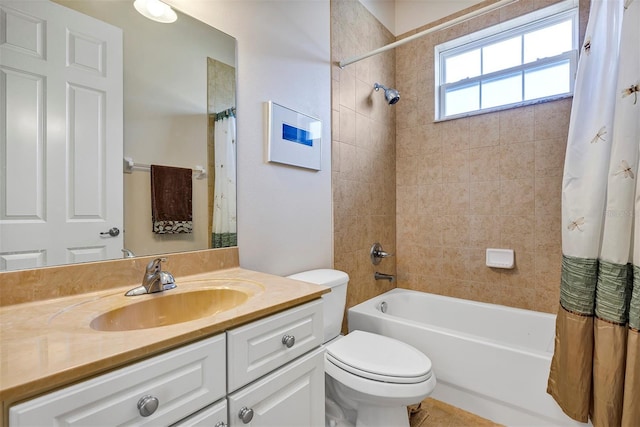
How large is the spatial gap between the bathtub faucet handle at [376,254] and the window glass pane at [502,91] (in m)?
1.29

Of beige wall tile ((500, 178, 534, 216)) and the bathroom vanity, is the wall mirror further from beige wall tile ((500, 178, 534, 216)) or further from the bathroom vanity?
beige wall tile ((500, 178, 534, 216))

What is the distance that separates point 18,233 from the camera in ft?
2.68

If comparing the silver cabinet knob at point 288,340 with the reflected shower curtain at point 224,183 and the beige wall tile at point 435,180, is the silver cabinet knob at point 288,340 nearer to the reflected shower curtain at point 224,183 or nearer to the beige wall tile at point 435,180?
the reflected shower curtain at point 224,183

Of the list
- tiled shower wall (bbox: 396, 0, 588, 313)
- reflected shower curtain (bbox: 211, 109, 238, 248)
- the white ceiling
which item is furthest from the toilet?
the white ceiling

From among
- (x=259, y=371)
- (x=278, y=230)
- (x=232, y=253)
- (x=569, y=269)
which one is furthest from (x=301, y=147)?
(x=569, y=269)

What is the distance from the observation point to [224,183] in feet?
4.20

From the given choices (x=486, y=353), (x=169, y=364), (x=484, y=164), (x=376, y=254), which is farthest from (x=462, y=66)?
(x=169, y=364)


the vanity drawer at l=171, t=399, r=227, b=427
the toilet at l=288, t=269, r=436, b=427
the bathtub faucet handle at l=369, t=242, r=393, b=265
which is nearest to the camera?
the vanity drawer at l=171, t=399, r=227, b=427

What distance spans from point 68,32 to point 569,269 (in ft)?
6.65

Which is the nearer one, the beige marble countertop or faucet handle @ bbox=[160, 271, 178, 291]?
the beige marble countertop

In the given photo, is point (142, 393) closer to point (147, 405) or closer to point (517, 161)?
point (147, 405)

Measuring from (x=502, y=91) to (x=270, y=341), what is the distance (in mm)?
2312

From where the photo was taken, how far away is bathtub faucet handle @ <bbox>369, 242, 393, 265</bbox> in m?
2.22

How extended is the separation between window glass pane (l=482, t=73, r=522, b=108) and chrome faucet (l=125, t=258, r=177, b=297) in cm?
233
